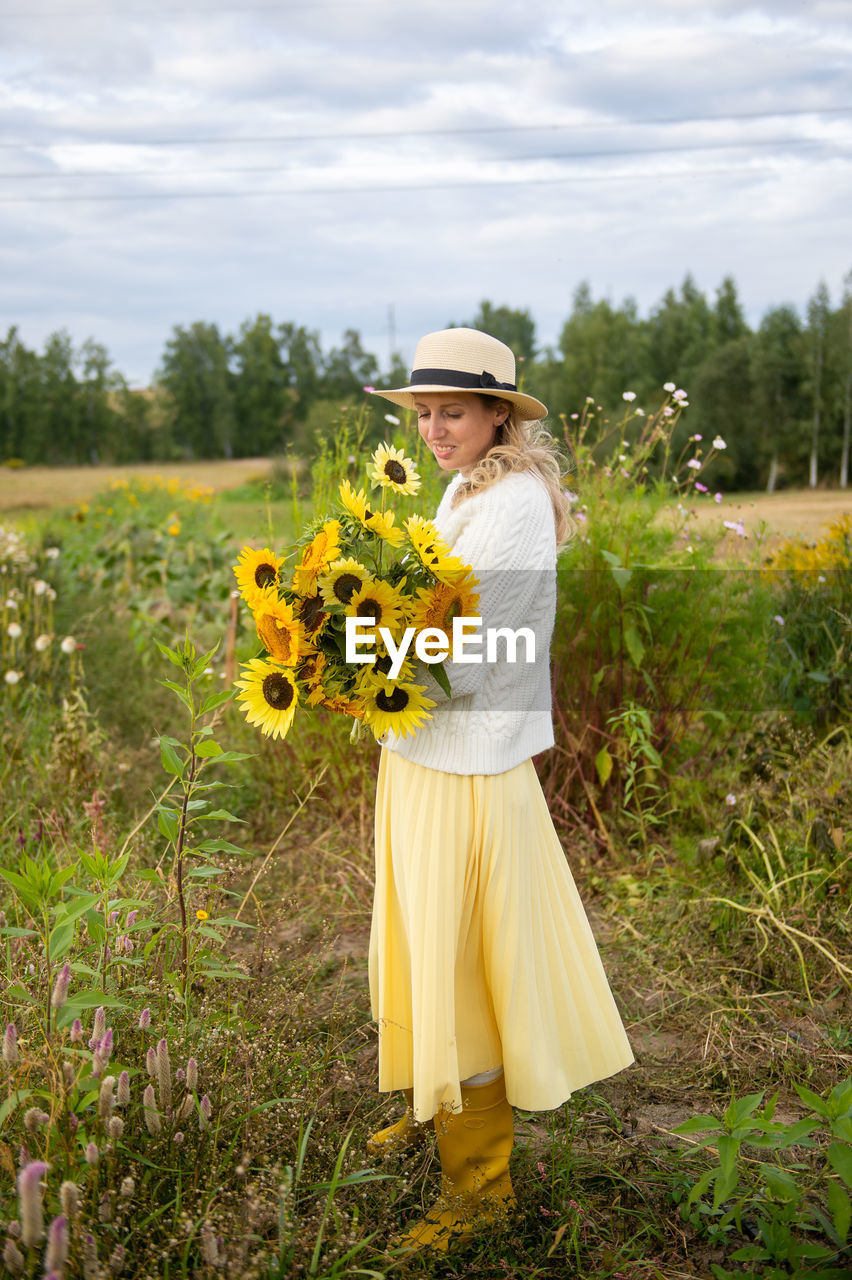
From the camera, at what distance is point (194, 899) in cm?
236

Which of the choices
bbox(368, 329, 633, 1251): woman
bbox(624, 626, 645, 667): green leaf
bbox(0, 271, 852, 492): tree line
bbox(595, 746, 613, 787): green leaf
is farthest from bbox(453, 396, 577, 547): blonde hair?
bbox(0, 271, 852, 492): tree line

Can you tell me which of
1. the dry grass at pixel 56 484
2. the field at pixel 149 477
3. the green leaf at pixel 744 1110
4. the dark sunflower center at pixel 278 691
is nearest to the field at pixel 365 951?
the green leaf at pixel 744 1110

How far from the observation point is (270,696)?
1.67m

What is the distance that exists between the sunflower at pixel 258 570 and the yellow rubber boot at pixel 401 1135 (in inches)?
41.6

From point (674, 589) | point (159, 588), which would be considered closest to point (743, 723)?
point (674, 589)

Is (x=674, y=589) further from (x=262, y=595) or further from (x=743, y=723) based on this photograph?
(x=262, y=595)

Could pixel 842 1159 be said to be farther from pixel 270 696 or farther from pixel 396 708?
pixel 270 696

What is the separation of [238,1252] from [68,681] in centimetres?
378

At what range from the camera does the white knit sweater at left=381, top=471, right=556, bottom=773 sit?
167 centimetres

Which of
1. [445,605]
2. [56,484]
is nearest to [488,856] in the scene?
[445,605]

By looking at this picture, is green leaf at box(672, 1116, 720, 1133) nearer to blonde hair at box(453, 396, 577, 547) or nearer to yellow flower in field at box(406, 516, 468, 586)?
yellow flower in field at box(406, 516, 468, 586)

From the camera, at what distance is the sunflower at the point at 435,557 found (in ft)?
5.27

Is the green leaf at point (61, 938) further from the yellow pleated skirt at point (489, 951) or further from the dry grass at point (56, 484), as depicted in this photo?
the dry grass at point (56, 484)

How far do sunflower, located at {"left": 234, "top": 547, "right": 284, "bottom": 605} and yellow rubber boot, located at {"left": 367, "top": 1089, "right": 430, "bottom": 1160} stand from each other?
1057 millimetres
